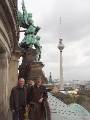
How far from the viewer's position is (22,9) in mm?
38781

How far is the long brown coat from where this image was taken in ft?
44.1

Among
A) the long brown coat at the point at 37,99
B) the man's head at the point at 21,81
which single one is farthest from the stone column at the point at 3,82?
the man's head at the point at 21,81

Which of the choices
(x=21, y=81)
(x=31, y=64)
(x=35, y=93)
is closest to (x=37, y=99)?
(x=35, y=93)

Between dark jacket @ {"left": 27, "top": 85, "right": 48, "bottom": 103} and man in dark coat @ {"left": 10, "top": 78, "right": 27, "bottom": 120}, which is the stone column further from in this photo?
man in dark coat @ {"left": 10, "top": 78, "right": 27, "bottom": 120}

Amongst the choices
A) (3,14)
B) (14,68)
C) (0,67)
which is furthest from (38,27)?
(3,14)

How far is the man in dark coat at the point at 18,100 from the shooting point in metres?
13.0

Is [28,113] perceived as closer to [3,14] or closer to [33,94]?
[33,94]

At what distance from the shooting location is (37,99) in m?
13.5

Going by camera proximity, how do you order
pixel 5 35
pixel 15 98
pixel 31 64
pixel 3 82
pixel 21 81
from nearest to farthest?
1. pixel 21 81
2. pixel 15 98
3. pixel 5 35
4. pixel 3 82
5. pixel 31 64

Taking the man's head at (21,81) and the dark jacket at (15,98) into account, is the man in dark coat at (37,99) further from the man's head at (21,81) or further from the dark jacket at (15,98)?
A: the man's head at (21,81)

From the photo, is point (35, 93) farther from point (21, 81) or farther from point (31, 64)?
point (31, 64)

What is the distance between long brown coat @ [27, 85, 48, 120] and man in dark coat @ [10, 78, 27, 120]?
354 millimetres

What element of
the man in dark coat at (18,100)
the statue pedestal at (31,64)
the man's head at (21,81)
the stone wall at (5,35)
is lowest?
the man in dark coat at (18,100)

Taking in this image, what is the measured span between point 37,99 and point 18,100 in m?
0.58
